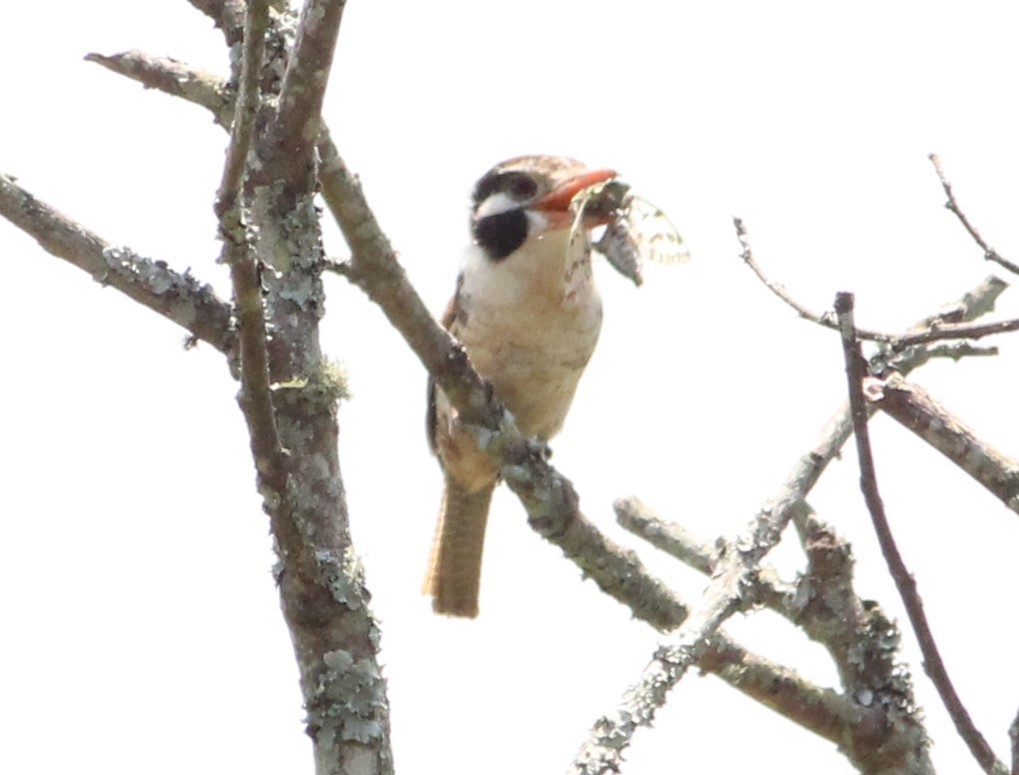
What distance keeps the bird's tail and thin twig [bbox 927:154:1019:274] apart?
288cm

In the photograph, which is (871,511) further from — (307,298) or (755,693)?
(755,693)

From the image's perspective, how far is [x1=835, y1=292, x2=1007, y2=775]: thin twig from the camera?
85.7 inches

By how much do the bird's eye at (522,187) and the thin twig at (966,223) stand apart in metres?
2.14

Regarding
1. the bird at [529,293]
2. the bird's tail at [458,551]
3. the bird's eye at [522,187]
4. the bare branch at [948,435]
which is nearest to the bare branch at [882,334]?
the bare branch at [948,435]

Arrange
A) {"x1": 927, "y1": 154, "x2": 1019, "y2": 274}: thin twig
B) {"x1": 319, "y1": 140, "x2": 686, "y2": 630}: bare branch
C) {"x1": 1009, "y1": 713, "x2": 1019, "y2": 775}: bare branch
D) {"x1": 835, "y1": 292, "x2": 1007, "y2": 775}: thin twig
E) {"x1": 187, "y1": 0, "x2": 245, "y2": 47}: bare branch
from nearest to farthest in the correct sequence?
{"x1": 1009, "y1": 713, "x2": 1019, "y2": 775}: bare branch
{"x1": 835, "y1": 292, "x2": 1007, "y2": 775}: thin twig
{"x1": 927, "y1": 154, "x2": 1019, "y2": 274}: thin twig
{"x1": 319, "y1": 140, "x2": 686, "y2": 630}: bare branch
{"x1": 187, "y1": 0, "x2": 245, "y2": 47}: bare branch

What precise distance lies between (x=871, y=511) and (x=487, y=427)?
71.7 inches

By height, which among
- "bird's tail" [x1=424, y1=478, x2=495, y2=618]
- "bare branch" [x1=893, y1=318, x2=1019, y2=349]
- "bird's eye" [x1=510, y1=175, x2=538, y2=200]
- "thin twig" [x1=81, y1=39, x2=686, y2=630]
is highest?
"bird's eye" [x1=510, y1=175, x2=538, y2=200]

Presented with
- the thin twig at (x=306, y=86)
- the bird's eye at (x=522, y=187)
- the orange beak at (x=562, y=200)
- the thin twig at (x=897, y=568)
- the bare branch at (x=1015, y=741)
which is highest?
the bird's eye at (x=522, y=187)

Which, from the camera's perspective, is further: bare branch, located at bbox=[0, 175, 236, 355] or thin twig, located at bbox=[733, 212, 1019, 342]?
bare branch, located at bbox=[0, 175, 236, 355]

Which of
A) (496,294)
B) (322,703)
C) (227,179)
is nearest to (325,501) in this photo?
(322,703)

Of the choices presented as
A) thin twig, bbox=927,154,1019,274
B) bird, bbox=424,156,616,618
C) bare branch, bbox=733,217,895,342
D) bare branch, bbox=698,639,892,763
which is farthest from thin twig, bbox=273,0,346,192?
bare branch, bbox=698,639,892,763

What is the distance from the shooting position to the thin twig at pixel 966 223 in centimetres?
280

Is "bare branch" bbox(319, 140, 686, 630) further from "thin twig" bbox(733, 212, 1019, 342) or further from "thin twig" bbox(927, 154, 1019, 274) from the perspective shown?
"thin twig" bbox(927, 154, 1019, 274)

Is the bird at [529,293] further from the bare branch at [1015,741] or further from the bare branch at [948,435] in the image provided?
the bare branch at [1015,741]
